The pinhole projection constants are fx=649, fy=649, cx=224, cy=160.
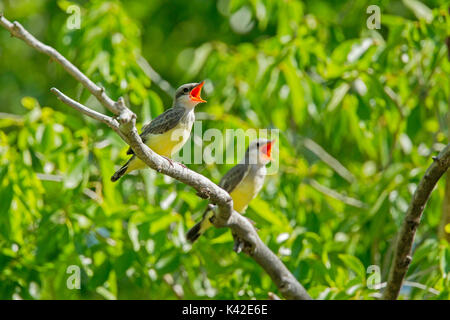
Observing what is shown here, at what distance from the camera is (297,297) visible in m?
5.20

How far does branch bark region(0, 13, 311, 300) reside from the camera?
326 cm

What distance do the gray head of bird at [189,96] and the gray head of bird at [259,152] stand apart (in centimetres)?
83

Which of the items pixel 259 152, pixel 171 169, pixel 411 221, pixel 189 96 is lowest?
pixel 411 221

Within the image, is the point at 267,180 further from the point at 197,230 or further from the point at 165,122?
the point at 165,122

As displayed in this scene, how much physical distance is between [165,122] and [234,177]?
0.97 m

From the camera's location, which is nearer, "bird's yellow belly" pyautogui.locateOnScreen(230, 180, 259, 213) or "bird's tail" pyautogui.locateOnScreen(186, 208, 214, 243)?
"bird's tail" pyautogui.locateOnScreen(186, 208, 214, 243)

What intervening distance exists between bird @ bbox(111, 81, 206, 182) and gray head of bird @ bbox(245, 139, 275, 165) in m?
0.84

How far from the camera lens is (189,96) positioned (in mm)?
5461

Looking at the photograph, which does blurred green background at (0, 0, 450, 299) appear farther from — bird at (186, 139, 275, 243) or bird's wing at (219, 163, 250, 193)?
bird's wing at (219, 163, 250, 193)

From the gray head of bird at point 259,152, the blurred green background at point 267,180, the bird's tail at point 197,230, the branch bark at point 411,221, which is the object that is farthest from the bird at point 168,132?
the branch bark at point 411,221

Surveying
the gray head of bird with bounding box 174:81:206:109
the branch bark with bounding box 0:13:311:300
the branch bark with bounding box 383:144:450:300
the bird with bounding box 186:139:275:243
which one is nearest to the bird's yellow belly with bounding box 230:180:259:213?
the bird with bounding box 186:139:275:243

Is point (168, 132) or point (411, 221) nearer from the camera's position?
point (411, 221)

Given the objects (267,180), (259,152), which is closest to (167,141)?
(259,152)

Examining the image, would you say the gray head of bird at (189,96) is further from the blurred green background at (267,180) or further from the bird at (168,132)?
the blurred green background at (267,180)
